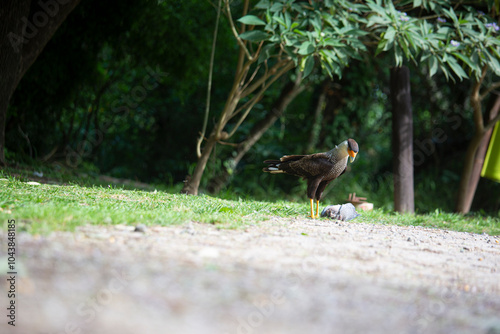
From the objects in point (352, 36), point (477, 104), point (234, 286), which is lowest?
point (234, 286)

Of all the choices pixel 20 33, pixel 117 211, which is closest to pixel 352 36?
pixel 117 211

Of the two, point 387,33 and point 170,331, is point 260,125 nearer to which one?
point 387,33

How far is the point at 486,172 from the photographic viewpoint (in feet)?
24.5

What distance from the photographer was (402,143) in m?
6.86

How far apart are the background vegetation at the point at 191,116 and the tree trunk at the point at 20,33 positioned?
1.69 m

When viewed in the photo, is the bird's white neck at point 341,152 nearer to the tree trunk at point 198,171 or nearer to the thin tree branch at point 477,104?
the tree trunk at point 198,171

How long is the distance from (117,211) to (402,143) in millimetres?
4536

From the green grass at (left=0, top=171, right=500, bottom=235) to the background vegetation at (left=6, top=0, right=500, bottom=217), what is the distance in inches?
128

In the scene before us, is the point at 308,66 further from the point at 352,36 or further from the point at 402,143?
the point at 402,143

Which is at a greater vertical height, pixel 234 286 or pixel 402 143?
pixel 402 143

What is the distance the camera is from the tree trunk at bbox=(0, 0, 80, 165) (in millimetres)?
5602

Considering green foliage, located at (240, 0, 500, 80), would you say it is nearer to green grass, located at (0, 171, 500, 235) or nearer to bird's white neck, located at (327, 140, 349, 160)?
bird's white neck, located at (327, 140, 349, 160)

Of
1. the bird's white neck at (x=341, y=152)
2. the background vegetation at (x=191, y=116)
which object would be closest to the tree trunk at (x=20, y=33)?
the background vegetation at (x=191, y=116)

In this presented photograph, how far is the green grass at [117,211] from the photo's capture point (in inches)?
116
